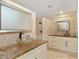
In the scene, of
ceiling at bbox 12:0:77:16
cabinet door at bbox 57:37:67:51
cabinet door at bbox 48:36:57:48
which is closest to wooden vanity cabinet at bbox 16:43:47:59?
ceiling at bbox 12:0:77:16

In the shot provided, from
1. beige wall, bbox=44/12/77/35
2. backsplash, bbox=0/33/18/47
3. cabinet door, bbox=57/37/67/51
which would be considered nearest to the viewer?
backsplash, bbox=0/33/18/47

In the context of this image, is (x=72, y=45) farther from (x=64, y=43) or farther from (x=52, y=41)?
(x=52, y=41)

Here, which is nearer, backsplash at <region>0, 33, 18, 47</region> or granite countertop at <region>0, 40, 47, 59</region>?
granite countertop at <region>0, 40, 47, 59</region>

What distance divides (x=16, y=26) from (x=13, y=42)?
411 millimetres

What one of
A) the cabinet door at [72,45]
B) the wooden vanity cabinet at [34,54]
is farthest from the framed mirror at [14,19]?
the cabinet door at [72,45]

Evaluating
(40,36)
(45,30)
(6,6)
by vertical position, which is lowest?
(40,36)

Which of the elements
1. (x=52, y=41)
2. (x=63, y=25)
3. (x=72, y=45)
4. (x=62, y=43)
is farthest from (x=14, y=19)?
(x=63, y=25)

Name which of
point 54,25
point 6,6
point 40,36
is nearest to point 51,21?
point 54,25

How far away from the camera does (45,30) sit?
6.12 m

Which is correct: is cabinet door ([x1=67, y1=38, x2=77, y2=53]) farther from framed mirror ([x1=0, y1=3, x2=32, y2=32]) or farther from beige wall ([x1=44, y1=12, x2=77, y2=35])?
framed mirror ([x1=0, y1=3, x2=32, y2=32])

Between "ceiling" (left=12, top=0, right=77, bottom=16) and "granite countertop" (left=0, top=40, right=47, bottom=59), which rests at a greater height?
"ceiling" (left=12, top=0, right=77, bottom=16)

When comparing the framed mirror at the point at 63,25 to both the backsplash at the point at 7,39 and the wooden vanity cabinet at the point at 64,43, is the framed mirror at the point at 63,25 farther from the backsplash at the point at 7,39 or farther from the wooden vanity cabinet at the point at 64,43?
the backsplash at the point at 7,39

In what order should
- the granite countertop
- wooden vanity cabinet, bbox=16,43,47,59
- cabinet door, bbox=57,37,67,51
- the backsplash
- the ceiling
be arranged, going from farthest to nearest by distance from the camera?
cabinet door, bbox=57,37,67,51, the ceiling, the backsplash, wooden vanity cabinet, bbox=16,43,47,59, the granite countertop

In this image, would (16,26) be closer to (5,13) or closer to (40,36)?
(5,13)
